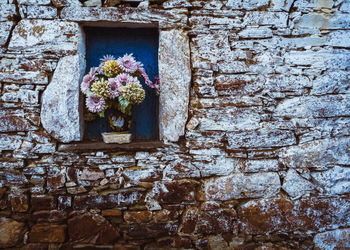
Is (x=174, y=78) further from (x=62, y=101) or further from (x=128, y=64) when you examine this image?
(x=62, y=101)

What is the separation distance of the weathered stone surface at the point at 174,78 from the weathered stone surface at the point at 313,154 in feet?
2.96

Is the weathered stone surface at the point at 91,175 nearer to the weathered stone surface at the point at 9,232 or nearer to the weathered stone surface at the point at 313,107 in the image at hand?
the weathered stone surface at the point at 9,232

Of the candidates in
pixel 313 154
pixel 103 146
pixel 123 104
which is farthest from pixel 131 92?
pixel 313 154

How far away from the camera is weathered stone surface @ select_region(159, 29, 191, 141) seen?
6.37 feet

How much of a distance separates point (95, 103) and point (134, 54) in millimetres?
612

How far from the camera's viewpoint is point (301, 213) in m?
1.99

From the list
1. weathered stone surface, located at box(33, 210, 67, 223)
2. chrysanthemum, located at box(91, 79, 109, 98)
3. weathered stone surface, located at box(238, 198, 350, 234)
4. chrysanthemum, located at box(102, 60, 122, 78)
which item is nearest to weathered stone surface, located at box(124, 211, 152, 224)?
weathered stone surface, located at box(33, 210, 67, 223)

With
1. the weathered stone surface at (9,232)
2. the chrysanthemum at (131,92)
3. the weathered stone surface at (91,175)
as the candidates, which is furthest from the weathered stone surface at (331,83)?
the weathered stone surface at (9,232)

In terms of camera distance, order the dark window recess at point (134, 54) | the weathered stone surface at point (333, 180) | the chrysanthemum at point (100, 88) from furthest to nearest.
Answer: the dark window recess at point (134, 54) → the weathered stone surface at point (333, 180) → the chrysanthemum at point (100, 88)

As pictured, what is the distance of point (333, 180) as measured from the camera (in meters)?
2.02

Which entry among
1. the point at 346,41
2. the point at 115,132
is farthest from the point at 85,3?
the point at 346,41

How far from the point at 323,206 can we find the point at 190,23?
188 centimetres

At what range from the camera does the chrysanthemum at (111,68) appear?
1866 millimetres

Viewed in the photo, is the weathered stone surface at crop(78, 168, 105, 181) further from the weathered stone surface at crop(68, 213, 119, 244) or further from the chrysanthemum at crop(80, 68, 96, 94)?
the chrysanthemum at crop(80, 68, 96, 94)
